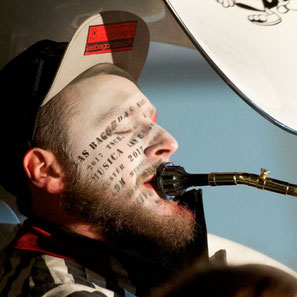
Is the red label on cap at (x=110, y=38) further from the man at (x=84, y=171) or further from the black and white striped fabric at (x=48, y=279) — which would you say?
the black and white striped fabric at (x=48, y=279)

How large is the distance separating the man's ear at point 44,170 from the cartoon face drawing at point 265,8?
252 millimetres

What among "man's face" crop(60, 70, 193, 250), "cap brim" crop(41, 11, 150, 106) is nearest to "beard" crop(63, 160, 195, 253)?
"man's face" crop(60, 70, 193, 250)

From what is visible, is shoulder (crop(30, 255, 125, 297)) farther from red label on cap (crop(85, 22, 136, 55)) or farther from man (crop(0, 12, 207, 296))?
red label on cap (crop(85, 22, 136, 55))

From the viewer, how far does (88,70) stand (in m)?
0.70

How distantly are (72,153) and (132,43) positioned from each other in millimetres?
155

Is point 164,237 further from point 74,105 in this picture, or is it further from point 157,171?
point 74,105

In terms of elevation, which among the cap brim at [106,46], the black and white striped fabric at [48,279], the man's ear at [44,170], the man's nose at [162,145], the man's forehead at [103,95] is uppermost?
the cap brim at [106,46]

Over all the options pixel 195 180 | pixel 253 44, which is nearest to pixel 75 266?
pixel 195 180

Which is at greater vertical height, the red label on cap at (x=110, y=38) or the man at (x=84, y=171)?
the red label on cap at (x=110, y=38)

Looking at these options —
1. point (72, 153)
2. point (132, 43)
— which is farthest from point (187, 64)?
point (72, 153)

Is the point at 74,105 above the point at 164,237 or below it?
above

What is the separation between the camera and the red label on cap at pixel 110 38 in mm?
698

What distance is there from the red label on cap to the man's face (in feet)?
0.11

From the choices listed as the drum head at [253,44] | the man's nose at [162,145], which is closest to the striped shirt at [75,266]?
the man's nose at [162,145]
